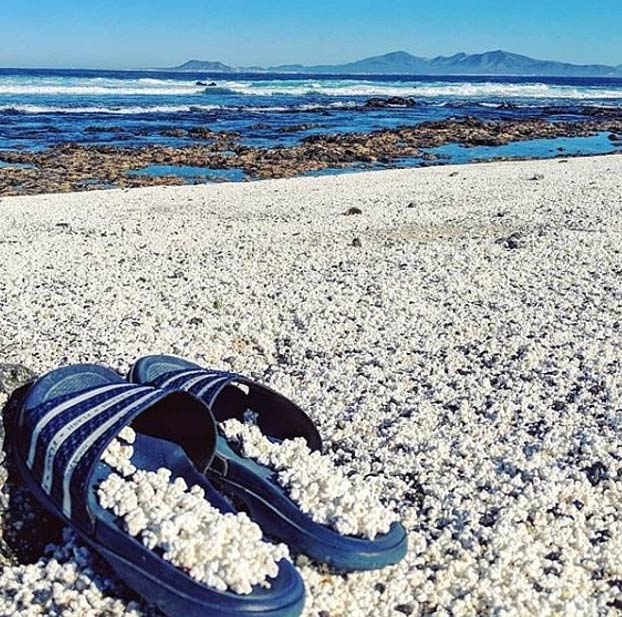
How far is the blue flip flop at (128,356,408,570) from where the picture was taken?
243cm

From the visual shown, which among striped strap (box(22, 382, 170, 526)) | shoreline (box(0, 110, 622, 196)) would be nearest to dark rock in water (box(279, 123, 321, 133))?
shoreline (box(0, 110, 622, 196))

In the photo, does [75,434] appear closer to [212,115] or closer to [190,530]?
[190,530]

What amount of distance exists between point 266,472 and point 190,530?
53 cm

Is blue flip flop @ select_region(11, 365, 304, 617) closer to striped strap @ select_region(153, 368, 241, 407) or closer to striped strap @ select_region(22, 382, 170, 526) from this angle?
striped strap @ select_region(22, 382, 170, 526)

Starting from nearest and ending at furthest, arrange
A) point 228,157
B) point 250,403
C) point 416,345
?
point 250,403 < point 416,345 < point 228,157

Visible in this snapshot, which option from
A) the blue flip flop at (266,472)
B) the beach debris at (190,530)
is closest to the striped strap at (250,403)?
the blue flip flop at (266,472)

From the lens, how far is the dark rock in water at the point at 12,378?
284 centimetres

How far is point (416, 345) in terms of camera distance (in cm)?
459

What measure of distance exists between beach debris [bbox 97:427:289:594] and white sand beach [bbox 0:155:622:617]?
238mm

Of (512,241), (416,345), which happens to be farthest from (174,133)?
(416,345)

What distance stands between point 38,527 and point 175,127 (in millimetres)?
24124

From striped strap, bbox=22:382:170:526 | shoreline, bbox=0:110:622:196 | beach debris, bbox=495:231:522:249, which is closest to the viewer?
striped strap, bbox=22:382:170:526

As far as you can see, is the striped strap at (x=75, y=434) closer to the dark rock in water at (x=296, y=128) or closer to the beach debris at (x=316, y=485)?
the beach debris at (x=316, y=485)

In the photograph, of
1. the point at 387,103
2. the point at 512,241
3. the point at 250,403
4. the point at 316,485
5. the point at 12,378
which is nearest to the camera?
the point at 316,485
